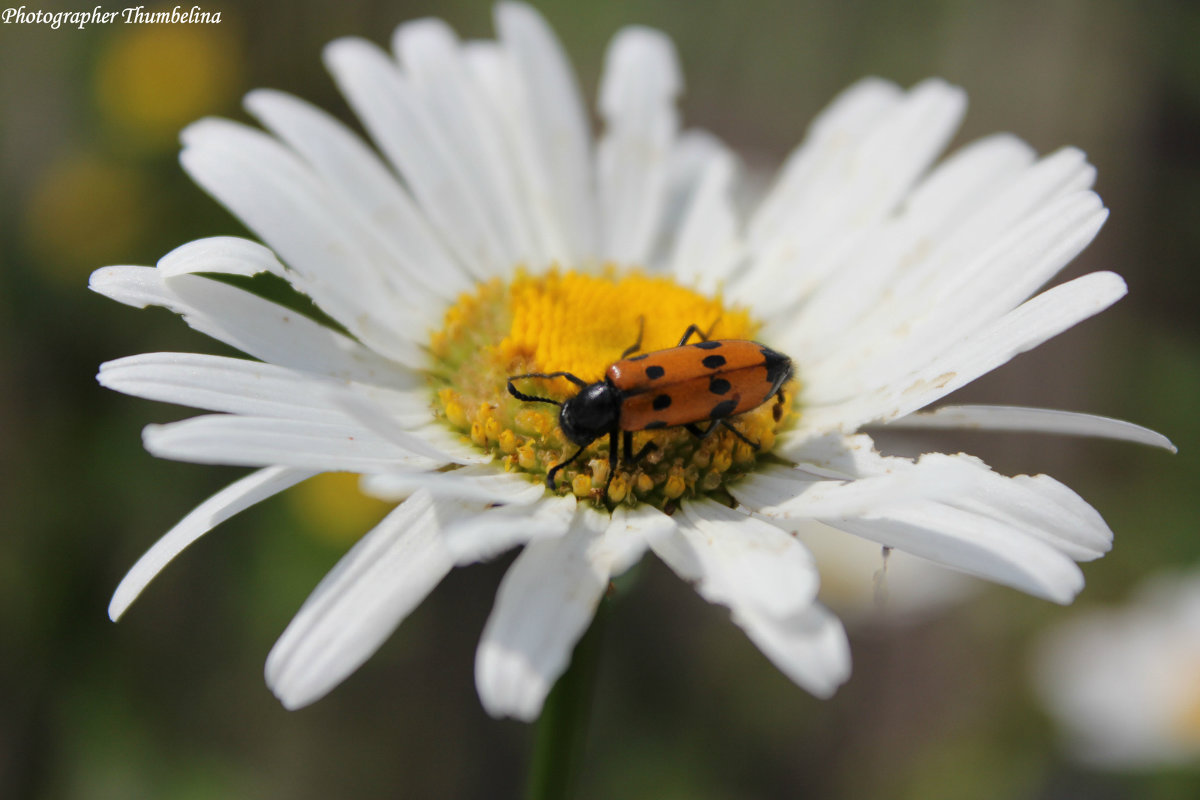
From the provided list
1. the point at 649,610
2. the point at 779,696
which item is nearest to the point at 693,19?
the point at 649,610

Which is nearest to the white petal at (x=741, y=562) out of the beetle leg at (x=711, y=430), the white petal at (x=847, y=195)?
the beetle leg at (x=711, y=430)

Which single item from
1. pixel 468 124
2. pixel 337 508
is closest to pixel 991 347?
pixel 468 124

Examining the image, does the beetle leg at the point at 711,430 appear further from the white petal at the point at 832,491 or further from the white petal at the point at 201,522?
the white petal at the point at 201,522

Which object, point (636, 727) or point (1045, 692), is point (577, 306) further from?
point (1045, 692)

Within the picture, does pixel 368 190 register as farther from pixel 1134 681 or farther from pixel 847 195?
pixel 1134 681

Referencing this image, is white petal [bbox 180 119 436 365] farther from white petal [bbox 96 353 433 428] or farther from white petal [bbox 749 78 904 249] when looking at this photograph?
white petal [bbox 749 78 904 249]

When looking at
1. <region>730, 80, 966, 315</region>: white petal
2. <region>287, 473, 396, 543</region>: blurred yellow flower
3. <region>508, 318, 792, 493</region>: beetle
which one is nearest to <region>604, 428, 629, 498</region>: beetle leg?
<region>508, 318, 792, 493</region>: beetle
